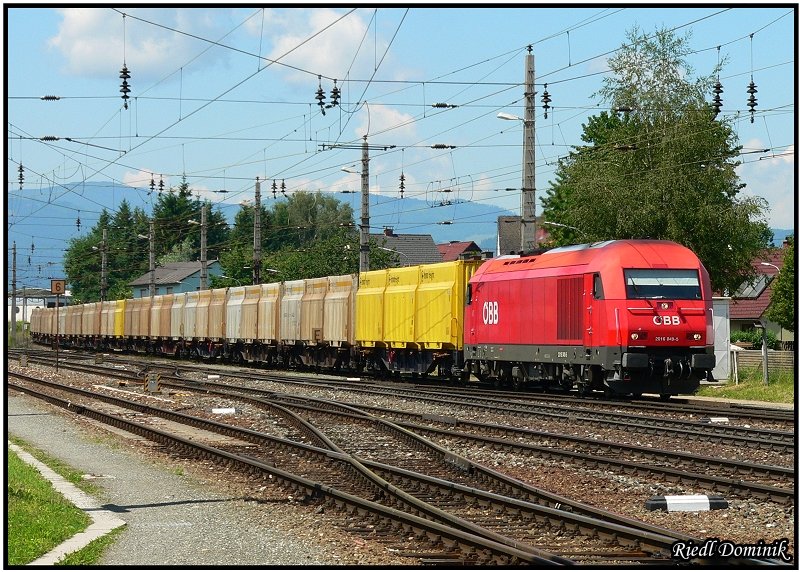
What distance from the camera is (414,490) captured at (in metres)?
14.3

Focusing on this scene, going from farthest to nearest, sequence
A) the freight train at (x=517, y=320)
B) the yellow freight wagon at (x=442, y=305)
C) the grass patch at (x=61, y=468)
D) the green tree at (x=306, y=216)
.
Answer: the green tree at (x=306, y=216), the yellow freight wagon at (x=442, y=305), the freight train at (x=517, y=320), the grass patch at (x=61, y=468)

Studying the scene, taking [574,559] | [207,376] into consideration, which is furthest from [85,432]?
[207,376]

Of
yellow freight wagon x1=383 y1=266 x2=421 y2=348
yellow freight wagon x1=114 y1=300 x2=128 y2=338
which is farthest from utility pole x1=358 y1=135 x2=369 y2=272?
yellow freight wagon x1=114 y1=300 x2=128 y2=338

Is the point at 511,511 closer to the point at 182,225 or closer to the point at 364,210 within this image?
the point at 364,210

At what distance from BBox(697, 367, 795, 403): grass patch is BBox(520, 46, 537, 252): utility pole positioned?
644 centimetres

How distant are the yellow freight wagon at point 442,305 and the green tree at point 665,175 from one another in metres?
14.2

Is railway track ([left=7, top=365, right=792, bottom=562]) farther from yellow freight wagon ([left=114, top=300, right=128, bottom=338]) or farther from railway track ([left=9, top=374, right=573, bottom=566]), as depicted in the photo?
yellow freight wagon ([left=114, top=300, right=128, bottom=338])

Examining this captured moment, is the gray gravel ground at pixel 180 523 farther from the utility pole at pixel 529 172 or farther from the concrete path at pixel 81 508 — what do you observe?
the utility pole at pixel 529 172

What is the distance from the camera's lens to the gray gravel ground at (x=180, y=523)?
10.4 metres

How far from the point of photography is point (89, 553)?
34.0 ft

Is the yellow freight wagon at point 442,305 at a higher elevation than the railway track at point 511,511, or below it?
higher

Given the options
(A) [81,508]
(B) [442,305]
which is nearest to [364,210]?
(B) [442,305]

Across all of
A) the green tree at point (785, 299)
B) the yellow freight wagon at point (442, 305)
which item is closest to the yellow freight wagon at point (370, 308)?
the yellow freight wagon at point (442, 305)

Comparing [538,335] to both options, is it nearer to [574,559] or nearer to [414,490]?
[414,490]
